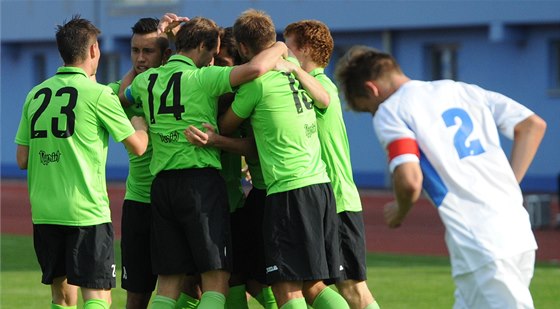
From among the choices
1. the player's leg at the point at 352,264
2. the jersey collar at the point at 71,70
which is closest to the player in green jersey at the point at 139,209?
the jersey collar at the point at 71,70

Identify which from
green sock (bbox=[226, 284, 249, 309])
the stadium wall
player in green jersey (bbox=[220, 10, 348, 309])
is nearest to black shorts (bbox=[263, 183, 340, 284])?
player in green jersey (bbox=[220, 10, 348, 309])

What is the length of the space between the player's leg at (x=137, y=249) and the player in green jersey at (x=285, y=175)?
1.06 meters

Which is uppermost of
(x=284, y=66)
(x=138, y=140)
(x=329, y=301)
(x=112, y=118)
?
(x=284, y=66)

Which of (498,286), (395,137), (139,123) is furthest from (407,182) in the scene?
(139,123)

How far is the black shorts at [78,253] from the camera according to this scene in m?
7.10

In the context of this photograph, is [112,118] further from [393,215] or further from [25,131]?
[393,215]

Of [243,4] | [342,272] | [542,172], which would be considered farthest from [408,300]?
[243,4]

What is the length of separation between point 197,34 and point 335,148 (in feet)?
4.02

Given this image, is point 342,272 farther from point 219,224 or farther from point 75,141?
point 75,141

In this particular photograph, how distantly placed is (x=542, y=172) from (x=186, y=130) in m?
21.6

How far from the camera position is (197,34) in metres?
7.25

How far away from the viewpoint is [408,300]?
1116 centimetres

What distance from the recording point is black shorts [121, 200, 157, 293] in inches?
306

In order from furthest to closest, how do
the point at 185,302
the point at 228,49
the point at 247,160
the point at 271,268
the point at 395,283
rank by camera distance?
the point at 395,283 → the point at 185,302 → the point at 228,49 → the point at 247,160 → the point at 271,268
